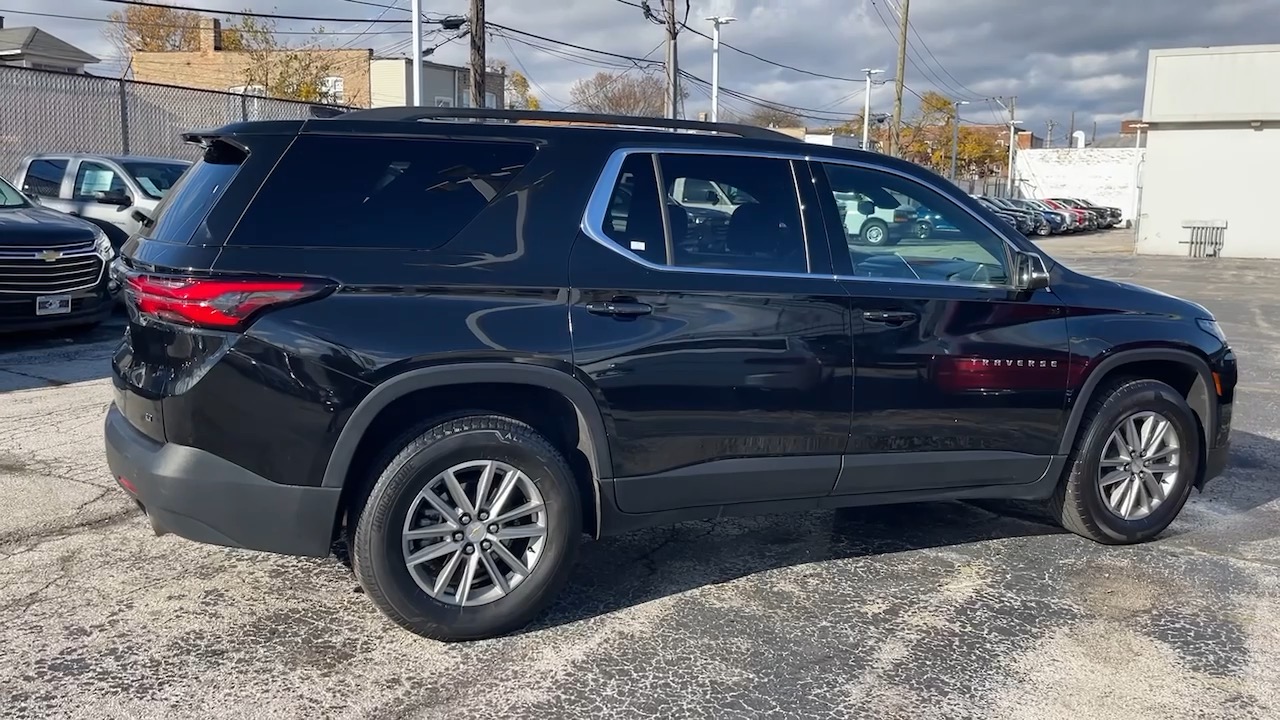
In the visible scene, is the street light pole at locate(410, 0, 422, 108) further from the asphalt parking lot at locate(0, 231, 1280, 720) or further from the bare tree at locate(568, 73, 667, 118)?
the bare tree at locate(568, 73, 667, 118)

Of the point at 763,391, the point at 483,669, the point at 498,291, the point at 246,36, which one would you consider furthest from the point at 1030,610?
the point at 246,36

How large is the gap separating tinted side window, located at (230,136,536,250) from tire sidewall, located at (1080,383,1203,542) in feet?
9.52

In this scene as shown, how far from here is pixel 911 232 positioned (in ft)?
15.2

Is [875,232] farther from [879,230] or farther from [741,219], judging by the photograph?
[741,219]

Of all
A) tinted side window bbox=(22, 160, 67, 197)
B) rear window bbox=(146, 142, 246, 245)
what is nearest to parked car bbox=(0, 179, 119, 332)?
tinted side window bbox=(22, 160, 67, 197)

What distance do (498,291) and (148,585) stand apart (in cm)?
197

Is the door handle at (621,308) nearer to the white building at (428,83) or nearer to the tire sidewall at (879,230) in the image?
the tire sidewall at (879,230)

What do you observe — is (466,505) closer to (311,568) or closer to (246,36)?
(311,568)

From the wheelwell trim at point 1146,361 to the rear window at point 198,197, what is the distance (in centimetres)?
361

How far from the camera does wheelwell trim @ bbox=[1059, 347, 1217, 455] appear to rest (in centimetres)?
475

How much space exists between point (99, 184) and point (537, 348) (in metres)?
10.9

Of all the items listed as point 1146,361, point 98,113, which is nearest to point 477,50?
point 98,113

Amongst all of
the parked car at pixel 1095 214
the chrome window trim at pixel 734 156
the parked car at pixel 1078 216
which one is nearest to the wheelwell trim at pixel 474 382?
the chrome window trim at pixel 734 156

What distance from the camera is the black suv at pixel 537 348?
355 cm
